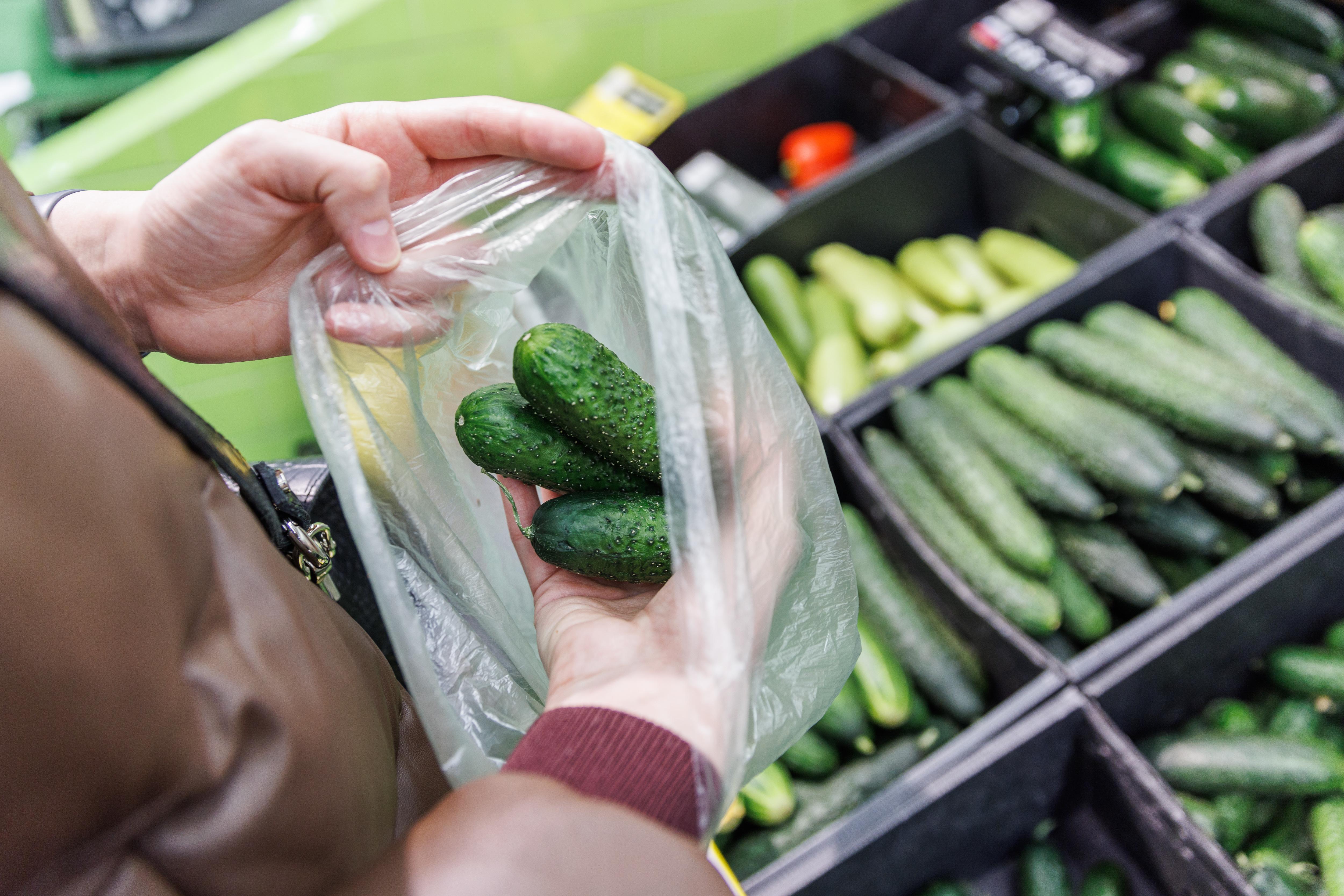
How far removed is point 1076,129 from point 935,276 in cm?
38

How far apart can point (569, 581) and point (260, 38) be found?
152 centimetres

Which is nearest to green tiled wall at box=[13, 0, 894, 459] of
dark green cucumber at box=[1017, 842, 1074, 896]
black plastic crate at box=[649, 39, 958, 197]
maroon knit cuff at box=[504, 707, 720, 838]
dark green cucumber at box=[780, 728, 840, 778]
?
black plastic crate at box=[649, 39, 958, 197]

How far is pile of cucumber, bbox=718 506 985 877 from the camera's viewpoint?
1.17 meters

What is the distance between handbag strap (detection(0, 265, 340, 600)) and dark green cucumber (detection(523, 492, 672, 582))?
198mm

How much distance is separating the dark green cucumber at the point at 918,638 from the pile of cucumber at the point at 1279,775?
0.25 metres

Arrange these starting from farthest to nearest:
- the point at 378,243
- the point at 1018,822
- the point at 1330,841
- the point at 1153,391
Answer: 1. the point at 1153,391
2. the point at 1018,822
3. the point at 1330,841
4. the point at 378,243

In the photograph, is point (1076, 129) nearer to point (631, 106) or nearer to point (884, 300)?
point (884, 300)

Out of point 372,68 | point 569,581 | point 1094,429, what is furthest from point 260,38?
point 1094,429

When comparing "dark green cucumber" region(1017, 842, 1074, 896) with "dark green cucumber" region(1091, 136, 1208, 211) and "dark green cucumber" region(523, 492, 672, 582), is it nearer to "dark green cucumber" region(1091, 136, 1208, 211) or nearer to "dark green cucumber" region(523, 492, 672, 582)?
"dark green cucumber" region(523, 492, 672, 582)

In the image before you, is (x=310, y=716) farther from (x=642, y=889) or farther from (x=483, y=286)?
(x=483, y=286)

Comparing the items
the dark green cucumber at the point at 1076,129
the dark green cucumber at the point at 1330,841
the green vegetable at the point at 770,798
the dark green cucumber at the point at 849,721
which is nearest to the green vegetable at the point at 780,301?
the dark green cucumber at the point at 1076,129

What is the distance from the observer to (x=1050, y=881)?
1.17 metres

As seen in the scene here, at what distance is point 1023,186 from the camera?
5.78 ft

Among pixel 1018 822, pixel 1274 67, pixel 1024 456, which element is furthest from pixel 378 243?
pixel 1274 67
